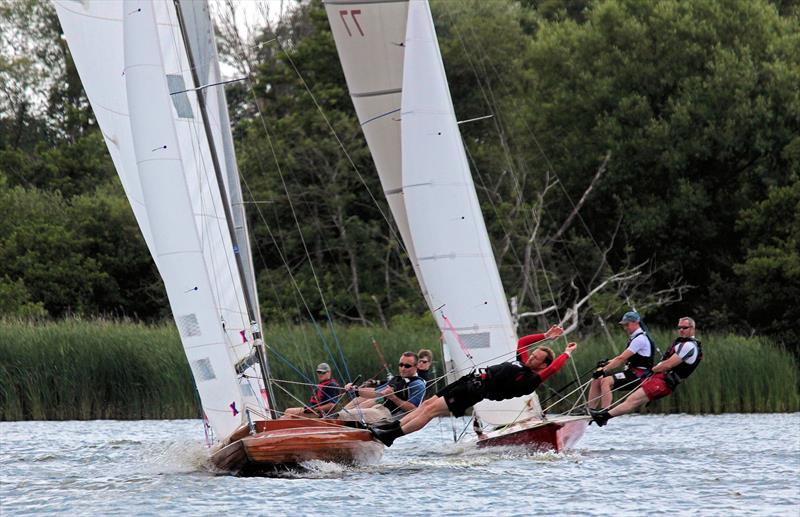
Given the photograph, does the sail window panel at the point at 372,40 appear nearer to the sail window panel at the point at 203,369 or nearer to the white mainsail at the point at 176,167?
the white mainsail at the point at 176,167

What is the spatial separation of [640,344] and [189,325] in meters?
5.73

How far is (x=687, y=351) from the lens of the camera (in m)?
16.9

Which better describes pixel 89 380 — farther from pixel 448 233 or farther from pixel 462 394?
pixel 462 394

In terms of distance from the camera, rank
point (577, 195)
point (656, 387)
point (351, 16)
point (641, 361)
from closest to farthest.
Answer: point (656, 387) → point (641, 361) → point (351, 16) → point (577, 195)

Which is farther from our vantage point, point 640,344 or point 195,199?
point 640,344

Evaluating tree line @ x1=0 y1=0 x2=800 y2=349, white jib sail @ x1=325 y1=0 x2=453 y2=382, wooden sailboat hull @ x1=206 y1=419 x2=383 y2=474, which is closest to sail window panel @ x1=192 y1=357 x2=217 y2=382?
wooden sailboat hull @ x1=206 y1=419 x2=383 y2=474

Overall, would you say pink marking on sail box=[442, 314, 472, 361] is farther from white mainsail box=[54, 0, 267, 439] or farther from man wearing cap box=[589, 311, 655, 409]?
white mainsail box=[54, 0, 267, 439]

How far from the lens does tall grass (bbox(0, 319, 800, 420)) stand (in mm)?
24031

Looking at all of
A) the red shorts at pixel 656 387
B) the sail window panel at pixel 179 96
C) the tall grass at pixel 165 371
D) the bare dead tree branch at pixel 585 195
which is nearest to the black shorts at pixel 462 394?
the red shorts at pixel 656 387

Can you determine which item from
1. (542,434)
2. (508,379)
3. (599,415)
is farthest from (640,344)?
(508,379)

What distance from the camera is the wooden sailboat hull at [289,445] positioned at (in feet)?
47.8

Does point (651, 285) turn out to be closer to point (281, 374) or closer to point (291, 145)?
point (291, 145)

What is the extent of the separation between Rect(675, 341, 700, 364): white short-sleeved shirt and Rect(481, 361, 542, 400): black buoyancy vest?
7.35 ft

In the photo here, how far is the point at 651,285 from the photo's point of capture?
35.2 m
